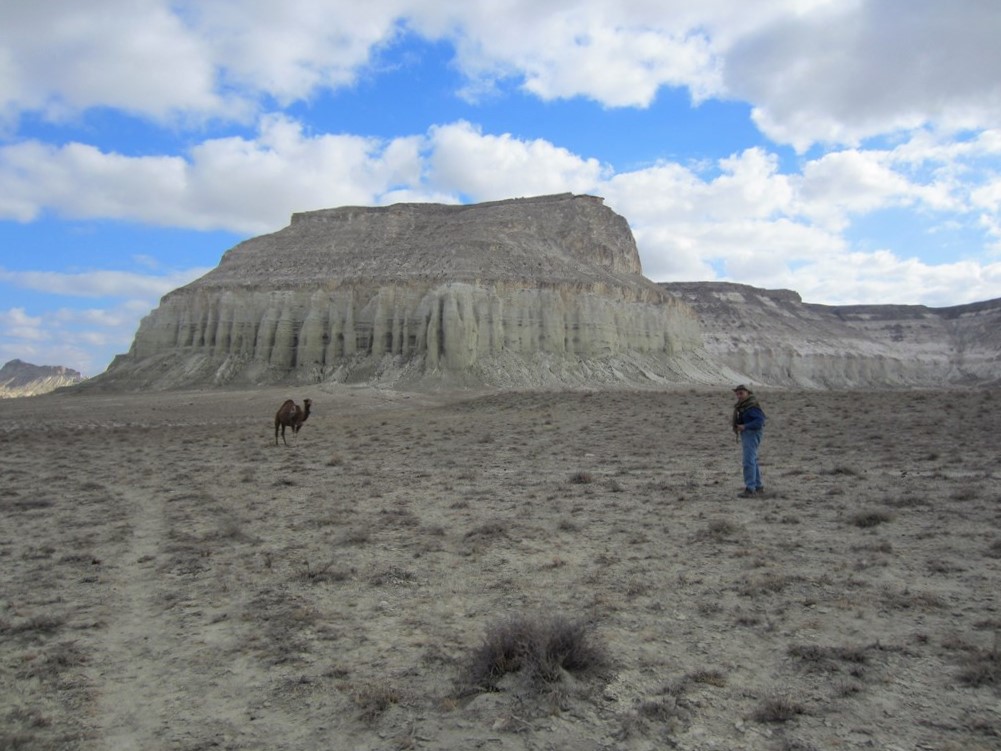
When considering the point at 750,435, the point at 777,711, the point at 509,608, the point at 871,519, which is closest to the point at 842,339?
the point at 750,435

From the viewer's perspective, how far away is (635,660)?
5.06 metres

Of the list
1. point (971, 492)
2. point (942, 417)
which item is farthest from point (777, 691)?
point (942, 417)

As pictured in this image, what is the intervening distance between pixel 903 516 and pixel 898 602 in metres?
3.69

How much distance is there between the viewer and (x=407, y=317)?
6384 cm

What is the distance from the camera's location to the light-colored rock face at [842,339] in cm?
10062

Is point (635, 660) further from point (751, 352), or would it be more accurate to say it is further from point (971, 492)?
point (751, 352)

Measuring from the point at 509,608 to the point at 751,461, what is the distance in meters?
6.37

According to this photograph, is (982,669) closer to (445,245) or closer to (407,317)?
(407,317)

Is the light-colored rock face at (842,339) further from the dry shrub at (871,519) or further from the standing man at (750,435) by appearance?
the dry shrub at (871,519)

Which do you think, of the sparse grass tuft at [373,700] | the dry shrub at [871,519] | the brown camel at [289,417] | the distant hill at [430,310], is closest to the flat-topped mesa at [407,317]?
the distant hill at [430,310]

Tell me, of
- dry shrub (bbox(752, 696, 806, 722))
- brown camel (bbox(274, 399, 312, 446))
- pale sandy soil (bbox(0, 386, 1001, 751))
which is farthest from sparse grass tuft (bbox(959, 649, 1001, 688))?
brown camel (bbox(274, 399, 312, 446))

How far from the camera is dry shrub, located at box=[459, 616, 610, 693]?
4.72 m

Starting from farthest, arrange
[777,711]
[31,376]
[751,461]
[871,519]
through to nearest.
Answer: [31,376] → [751,461] → [871,519] → [777,711]

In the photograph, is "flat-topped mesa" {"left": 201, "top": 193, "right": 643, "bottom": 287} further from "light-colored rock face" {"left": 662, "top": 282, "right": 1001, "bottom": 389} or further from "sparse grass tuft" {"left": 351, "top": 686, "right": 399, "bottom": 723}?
"sparse grass tuft" {"left": 351, "top": 686, "right": 399, "bottom": 723}
